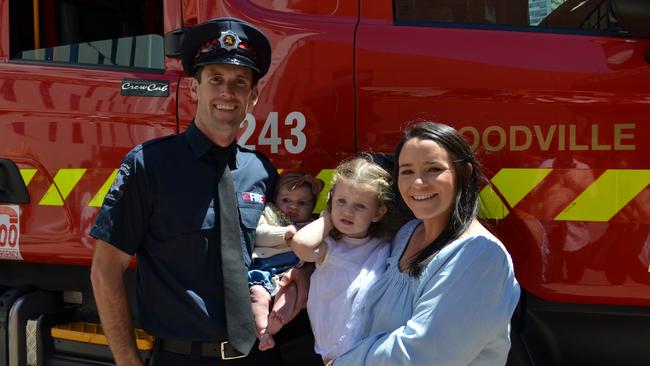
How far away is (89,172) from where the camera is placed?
2432 mm

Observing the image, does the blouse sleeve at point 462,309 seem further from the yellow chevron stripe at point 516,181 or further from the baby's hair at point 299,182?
the baby's hair at point 299,182

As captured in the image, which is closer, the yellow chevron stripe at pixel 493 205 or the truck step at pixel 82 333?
the yellow chevron stripe at pixel 493 205

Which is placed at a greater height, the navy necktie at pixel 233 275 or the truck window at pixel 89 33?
the truck window at pixel 89 33

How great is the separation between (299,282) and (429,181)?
542mm

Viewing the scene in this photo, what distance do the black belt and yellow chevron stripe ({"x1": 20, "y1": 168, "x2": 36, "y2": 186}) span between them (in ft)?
3.17

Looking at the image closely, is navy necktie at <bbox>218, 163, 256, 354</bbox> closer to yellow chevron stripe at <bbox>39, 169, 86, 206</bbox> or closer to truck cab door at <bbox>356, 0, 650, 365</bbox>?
truck cab door at <bbox>356, 0, 650, 365</bbox>

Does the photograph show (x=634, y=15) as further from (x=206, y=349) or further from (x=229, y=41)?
(x=206, y=349)

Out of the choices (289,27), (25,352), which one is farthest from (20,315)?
(289,27)

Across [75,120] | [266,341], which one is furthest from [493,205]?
[75,120]

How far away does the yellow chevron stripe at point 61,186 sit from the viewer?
2.45 m

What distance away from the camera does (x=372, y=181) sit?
186cm

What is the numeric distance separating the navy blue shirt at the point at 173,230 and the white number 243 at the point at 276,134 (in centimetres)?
37

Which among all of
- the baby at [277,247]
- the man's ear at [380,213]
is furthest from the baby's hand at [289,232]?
the man's ear at [380,213]

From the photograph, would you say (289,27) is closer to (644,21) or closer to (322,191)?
(322,191)
